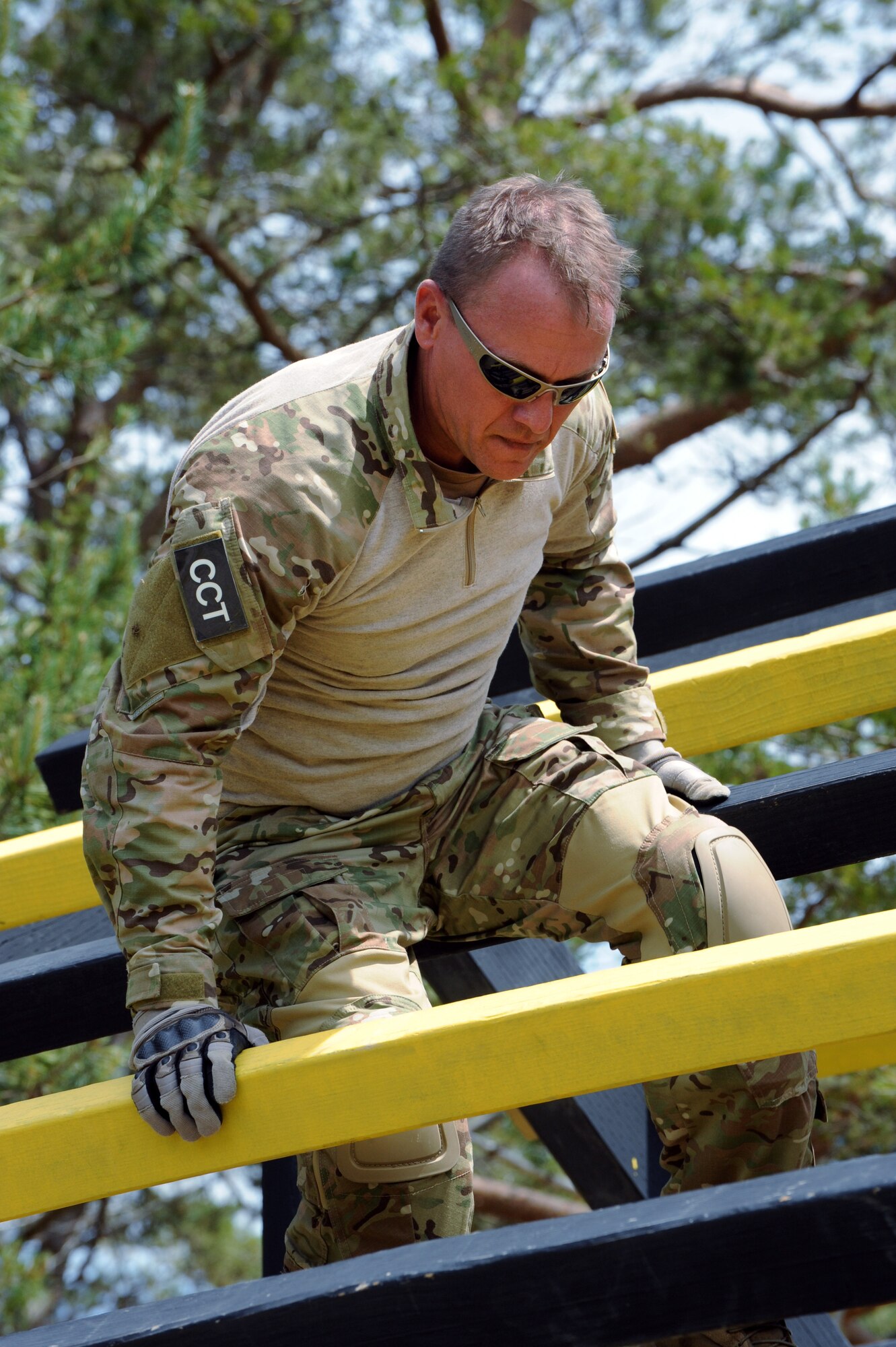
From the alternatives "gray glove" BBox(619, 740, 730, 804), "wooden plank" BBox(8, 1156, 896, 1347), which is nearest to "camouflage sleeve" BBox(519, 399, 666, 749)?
"gray glove" BBox(619, 740, 730, 804)

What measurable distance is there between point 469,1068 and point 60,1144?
1.36 feet

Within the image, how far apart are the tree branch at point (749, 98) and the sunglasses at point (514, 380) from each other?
227 inches

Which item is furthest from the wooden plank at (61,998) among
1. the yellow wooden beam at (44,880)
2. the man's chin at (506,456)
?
the man's chin at (506,456)

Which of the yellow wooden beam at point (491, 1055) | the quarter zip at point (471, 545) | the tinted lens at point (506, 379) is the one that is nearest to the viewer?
the yellow wooden beam at point (491, 1055)

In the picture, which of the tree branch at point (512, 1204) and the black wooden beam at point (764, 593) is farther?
the tree branch at point (512, 1204)

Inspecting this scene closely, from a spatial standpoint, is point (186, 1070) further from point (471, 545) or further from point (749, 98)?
point (749, 98)

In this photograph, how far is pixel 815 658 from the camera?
2.19 metres

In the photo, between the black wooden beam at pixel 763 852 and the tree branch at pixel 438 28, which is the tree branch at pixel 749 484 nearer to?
the tree branch at pixel 438 28

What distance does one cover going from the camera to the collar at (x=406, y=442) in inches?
70.4

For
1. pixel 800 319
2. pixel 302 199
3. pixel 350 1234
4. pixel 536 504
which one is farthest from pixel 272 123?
pixel 350 1234

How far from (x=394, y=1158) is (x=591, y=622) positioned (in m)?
0.92

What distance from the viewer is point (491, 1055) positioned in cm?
133

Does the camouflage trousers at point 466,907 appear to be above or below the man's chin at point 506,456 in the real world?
below

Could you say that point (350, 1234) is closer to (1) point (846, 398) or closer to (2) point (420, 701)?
(2) point (420, 701)
